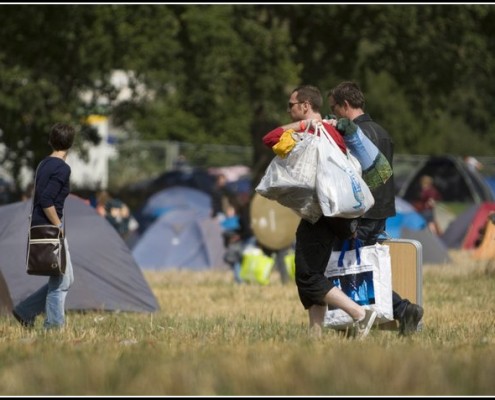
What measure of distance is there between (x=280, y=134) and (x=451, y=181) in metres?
30.3

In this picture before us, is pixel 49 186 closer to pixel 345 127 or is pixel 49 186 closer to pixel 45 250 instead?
pixel 45 250

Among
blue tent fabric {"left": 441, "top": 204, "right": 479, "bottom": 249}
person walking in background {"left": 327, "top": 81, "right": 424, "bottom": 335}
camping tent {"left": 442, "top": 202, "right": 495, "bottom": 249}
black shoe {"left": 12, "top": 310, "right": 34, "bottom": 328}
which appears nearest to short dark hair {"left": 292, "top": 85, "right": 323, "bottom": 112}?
person walking in background {"left": 327, "top": 81, "right": 424, "bottom": 335}

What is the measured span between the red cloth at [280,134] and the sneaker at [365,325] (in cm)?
109

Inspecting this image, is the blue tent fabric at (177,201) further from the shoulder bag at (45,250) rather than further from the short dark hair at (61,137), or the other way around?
the shoulder bag at (45,250)

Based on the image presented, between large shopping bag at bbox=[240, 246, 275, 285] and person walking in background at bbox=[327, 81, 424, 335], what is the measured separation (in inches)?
317

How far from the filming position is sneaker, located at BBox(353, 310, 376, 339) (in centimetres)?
906

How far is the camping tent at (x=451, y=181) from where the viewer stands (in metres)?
36.9

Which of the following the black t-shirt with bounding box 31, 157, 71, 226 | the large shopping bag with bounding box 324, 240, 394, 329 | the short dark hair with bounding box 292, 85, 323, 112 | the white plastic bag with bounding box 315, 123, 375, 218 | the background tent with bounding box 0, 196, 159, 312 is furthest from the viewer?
the background tent with bounding box 0, 196, 159, 312

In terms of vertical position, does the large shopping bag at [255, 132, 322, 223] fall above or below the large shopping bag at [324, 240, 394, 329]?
above

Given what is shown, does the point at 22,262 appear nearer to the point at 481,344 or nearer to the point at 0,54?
the point at 481,344

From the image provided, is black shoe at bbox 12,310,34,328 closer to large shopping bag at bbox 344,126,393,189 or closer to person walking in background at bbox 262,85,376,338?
person walking in background at bbox 262,85,376,338

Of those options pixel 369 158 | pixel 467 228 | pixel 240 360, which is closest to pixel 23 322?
pixel 369 158

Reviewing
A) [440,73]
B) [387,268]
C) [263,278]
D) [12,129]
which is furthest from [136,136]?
[387,268]

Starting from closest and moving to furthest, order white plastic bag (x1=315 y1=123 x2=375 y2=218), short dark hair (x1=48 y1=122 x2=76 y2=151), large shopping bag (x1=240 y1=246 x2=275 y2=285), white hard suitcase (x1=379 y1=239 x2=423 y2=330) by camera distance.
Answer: white plastic bag (x1=315 y1=123 x2=375 y2=218)
white hard suitcase (x1=379 y1=239 x2=423 y2=330)
short dark hair (x1=48 y1=122 x2=76 y2=151)
large shopping bag (x1=240 y1=246 x2=275 y2=285)
